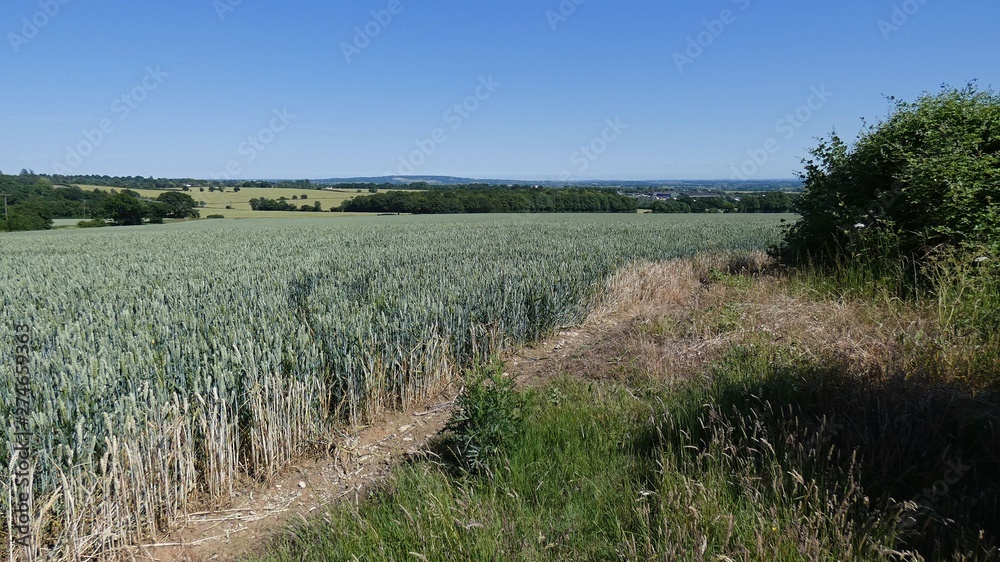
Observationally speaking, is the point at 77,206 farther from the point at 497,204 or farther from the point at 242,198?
the point at 497,204

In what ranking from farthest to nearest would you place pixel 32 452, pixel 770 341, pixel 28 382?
pixel 770 341 < pixel 28 382 < pixel 32 452

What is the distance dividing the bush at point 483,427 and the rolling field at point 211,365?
1490mm

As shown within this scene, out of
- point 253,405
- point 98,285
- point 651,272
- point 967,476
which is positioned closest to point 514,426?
point 253,405

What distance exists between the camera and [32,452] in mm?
2736

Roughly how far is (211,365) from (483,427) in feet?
7.30

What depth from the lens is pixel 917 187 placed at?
7121 mm

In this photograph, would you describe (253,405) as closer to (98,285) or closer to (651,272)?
(98,285)

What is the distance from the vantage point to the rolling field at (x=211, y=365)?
9.41 feet

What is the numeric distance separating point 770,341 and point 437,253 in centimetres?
920

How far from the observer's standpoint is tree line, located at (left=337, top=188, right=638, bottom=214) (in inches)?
2338

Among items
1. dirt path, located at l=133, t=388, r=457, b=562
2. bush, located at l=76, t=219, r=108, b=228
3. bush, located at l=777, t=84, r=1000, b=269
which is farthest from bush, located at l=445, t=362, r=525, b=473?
bush, located at l=76, t=219, r=108, b=228

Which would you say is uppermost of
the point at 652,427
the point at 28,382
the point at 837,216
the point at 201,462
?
the point at 837,216

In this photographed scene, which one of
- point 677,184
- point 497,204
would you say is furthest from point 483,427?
point 677,184

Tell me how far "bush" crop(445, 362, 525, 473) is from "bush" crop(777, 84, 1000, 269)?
22.2ft
